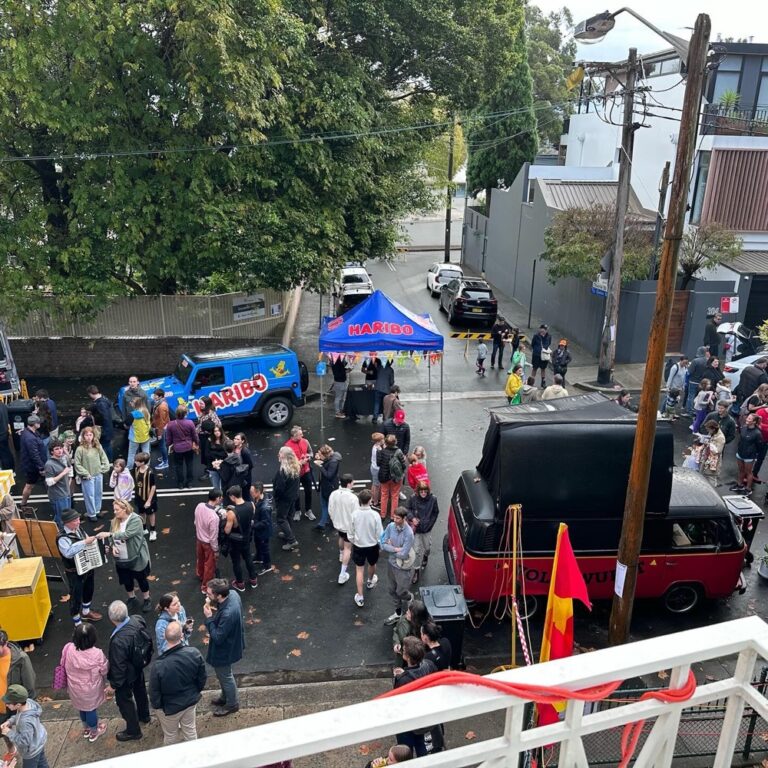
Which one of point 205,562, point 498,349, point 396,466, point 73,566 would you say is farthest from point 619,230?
point 73,566

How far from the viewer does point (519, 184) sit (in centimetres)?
3022

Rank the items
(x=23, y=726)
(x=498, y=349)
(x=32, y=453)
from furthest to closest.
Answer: (x=498, y=349), (x=32, y=453), (x=23, y=726)

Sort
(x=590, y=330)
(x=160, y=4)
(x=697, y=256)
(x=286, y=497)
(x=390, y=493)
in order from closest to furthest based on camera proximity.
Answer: (x=286, y=497), (x=390, y=493), (x=160, y=4), (x=697, y=256), (x=590, y=330)

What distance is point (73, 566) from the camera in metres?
8.69

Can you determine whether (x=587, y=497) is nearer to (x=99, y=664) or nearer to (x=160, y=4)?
(x=99, y=664)

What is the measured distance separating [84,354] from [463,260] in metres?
26.8

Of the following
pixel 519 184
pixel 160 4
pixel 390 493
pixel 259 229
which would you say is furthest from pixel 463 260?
pixel 390 493

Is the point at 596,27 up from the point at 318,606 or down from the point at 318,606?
up

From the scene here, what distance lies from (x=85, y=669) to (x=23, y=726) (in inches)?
32.4

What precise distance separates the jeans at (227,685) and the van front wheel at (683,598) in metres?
5.78

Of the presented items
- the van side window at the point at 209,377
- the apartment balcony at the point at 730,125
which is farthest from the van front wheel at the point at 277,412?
the apartment balcony at the point at 730,125

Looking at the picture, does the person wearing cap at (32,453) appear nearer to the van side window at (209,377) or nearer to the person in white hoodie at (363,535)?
the van side window at (209,377)

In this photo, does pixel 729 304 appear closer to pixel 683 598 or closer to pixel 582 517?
pixel 683 598

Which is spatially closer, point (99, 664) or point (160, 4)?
point (99, 664)
